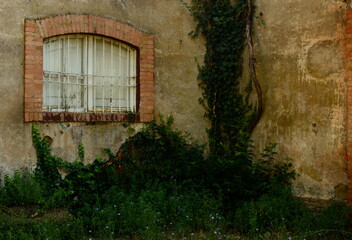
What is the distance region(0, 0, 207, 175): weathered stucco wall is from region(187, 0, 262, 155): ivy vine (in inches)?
7.5

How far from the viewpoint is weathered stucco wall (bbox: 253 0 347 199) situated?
645 centimetres

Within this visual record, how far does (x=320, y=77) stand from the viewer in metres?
6.67

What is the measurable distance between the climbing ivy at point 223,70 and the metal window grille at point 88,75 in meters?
1.41

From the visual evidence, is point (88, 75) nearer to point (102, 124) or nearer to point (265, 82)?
point (102, 124)

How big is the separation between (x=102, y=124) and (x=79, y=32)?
155 centimetres

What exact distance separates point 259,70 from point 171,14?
6.30 feet

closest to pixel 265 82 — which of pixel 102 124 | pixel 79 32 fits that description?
pixel 102 124

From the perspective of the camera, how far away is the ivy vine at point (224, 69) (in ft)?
25.2

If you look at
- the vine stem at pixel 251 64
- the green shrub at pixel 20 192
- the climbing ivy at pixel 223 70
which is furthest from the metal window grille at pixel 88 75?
the vine stem at pixel 251 64

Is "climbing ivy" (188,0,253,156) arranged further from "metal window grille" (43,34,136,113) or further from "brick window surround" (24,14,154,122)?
"metal window grille" (43,34,136,113)

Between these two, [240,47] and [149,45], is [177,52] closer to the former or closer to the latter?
[149,45]

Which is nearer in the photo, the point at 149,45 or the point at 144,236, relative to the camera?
the point at 144,236

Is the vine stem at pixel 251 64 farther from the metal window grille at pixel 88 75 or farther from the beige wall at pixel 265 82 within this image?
the metal window grille at pixel 88 75

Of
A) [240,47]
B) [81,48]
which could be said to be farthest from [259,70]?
[81,48]
